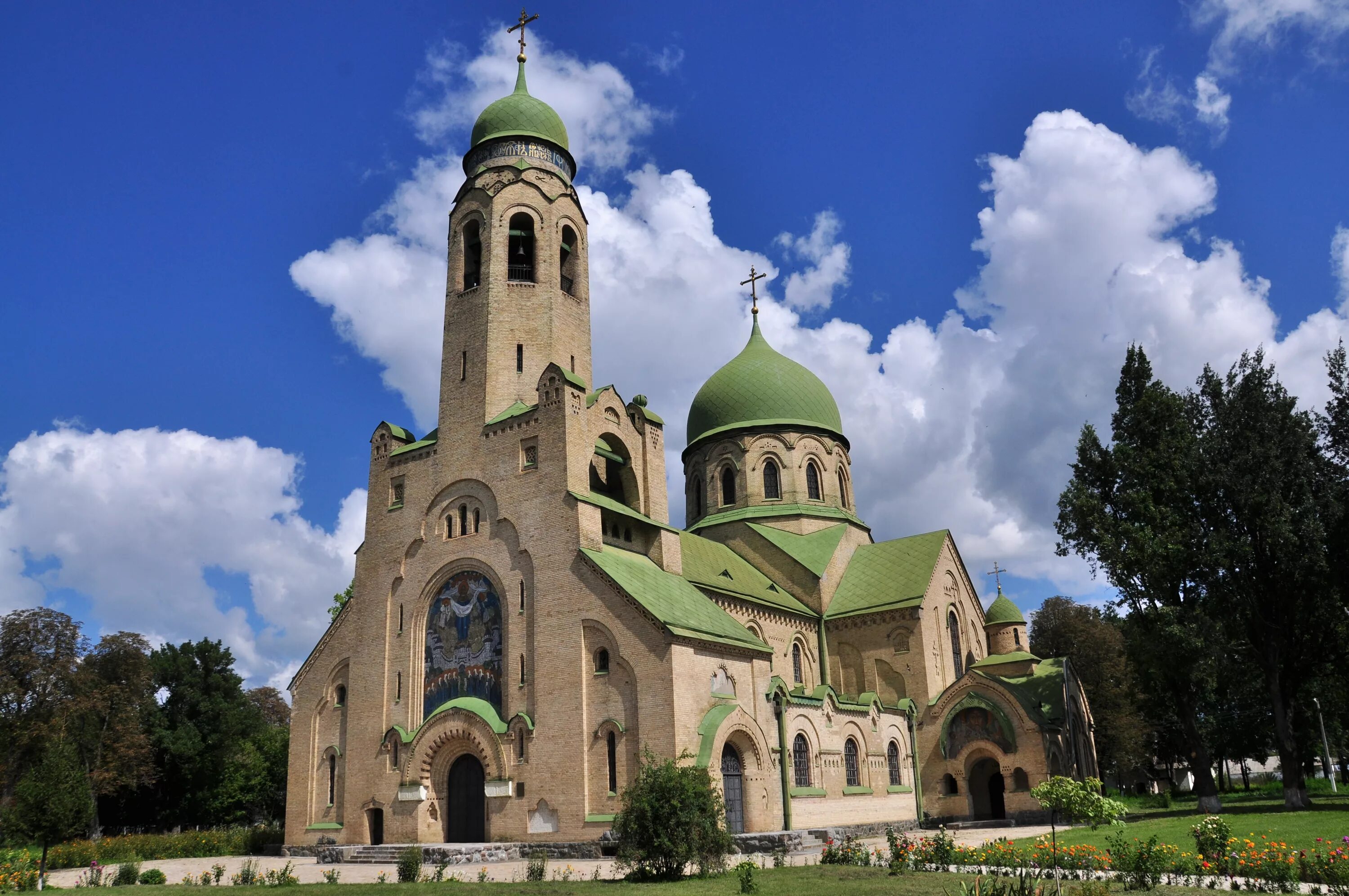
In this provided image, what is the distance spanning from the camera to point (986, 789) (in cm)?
3145

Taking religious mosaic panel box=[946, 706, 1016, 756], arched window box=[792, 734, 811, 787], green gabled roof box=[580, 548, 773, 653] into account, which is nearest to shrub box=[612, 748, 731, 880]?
green gabled roof box=[580, 548, 773, 653]

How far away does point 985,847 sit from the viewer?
16734 mm

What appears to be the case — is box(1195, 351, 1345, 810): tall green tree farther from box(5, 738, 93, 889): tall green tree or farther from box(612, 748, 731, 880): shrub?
box(5, 738, 93, 889): tall green tree

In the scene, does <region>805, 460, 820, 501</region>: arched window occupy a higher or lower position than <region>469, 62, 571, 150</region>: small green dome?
lower

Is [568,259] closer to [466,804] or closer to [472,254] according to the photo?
[472,254]

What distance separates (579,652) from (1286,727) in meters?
19.1

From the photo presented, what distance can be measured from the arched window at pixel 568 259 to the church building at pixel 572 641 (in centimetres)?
7

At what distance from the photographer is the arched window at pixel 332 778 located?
27.1 m

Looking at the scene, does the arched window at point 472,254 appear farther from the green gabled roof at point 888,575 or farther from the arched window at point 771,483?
the green gabled roof at point 888,575

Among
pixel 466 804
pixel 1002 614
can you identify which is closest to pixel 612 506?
pixel 466 804

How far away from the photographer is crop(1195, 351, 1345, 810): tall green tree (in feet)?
86.3

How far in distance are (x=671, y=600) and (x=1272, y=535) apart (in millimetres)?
15813

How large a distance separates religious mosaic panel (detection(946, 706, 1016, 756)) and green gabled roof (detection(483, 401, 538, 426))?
16.4 m

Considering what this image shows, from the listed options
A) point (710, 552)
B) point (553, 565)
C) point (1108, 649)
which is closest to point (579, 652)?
point (553, 565)
